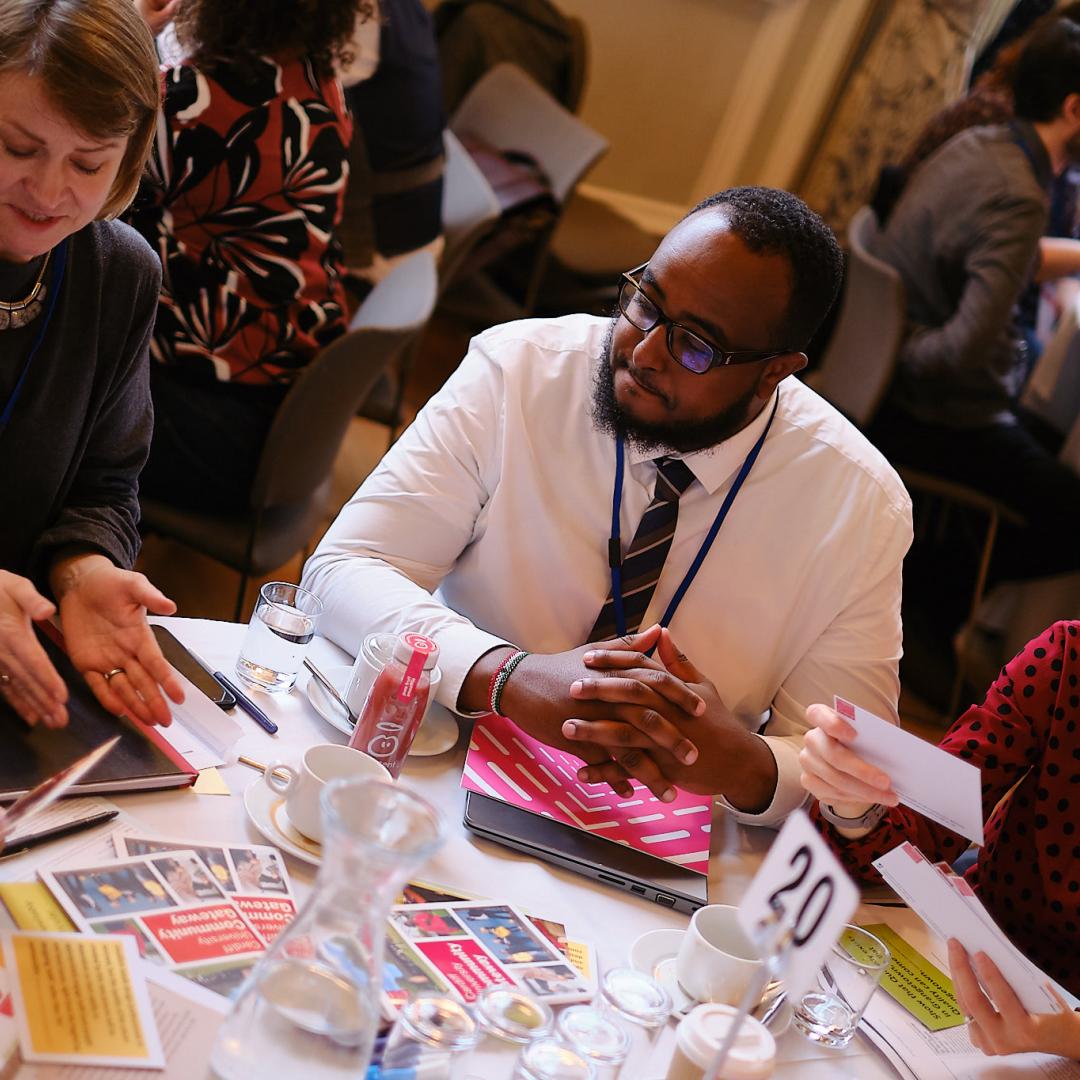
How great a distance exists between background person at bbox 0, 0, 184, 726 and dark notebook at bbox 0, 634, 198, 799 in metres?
0.01

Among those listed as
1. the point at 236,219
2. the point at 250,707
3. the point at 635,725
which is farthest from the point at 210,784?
the point at 236,219

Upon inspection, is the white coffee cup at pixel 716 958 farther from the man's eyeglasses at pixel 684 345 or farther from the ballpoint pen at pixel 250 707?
the man's eyeglasses at pixel 684 345

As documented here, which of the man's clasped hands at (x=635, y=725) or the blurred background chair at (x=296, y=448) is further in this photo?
the blurred background chair at (x=296, y=448)

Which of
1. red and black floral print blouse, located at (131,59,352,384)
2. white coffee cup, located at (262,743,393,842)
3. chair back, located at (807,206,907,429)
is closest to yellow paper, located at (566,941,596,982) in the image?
white coffee cup, located at (262,743,393,842)

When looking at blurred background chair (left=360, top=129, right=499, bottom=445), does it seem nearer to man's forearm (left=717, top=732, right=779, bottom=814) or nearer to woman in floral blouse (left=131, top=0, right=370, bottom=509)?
woman in floral blouse (left=131, top=0, right=370, bottom=509)

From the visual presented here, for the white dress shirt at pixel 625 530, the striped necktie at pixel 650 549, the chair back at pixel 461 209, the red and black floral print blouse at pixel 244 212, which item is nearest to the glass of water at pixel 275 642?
the white dress shirt at pixel 625 530

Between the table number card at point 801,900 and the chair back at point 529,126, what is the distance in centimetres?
359

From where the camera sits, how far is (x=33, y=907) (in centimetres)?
100

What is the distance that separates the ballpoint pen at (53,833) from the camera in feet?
3.48

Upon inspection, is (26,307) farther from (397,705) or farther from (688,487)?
(688,487)

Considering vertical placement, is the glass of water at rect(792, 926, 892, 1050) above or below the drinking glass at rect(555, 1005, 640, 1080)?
below

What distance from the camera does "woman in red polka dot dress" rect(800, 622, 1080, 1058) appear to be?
5.08 feet

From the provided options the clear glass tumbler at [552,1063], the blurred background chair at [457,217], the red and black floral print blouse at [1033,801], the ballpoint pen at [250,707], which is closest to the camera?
the clear glass tumbler at [552,1063]

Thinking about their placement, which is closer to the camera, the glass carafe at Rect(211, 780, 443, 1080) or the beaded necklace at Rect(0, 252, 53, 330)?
the glass carafe at Rect(211, 780, 443, 1080)
